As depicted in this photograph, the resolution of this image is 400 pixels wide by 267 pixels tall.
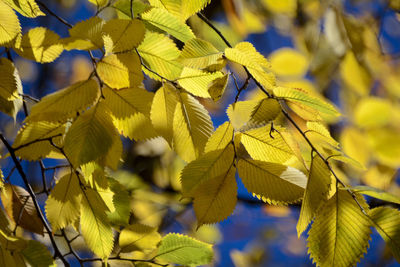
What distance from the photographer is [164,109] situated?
442 millimetres

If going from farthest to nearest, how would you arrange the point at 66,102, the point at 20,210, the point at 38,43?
1. the point at 20,210
2. the point at 38,43
3. the point at 66,102

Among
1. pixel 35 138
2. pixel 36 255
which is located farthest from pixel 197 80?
pixel 36 255

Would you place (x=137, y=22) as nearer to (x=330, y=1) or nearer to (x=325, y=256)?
(x=325, y=256)

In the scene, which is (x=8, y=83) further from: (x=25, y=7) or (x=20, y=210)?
(x=20, y=210)

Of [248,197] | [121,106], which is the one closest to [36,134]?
[121,106]

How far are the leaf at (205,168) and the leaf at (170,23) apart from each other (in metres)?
0.14

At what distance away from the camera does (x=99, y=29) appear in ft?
1.37

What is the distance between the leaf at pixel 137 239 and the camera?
63 cm

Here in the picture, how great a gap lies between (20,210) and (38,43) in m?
0.27

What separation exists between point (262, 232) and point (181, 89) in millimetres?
3108

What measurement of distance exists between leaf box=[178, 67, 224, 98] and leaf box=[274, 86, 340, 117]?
0.23 feet

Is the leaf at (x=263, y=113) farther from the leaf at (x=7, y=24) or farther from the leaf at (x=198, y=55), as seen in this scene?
the leaf at (x=7, y=24)

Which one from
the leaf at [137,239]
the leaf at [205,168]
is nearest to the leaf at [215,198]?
the leaf at [205,168]

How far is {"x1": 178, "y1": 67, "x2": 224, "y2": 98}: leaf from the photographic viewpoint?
44 cm
